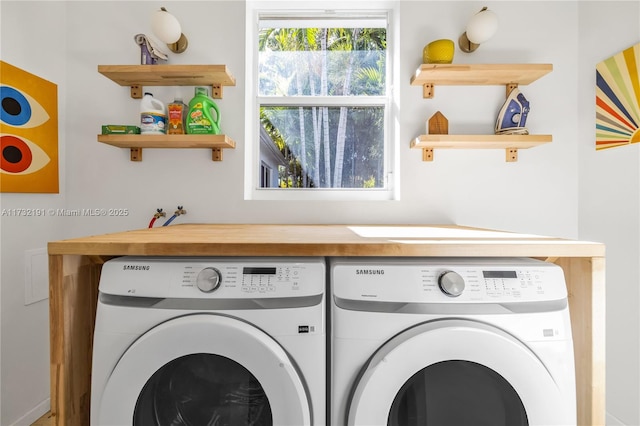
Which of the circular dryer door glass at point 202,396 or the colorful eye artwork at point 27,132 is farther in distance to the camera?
the colorful eye artwork at point 27,132

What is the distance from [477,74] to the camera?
1.66m

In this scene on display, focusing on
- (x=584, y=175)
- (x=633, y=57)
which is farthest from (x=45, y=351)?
(x=633, y=57)

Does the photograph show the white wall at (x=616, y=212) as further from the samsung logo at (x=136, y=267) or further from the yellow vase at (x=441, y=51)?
the samsung logo at (x=136, y=267)

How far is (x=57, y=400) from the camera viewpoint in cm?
98

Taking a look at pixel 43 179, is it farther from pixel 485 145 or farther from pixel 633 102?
pixel 633 102

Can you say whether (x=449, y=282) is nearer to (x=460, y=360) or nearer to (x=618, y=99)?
(x=460, y=360)

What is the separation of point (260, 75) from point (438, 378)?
1849mm

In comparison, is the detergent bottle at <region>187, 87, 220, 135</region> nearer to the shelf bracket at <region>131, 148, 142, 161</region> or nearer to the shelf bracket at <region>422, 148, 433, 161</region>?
the shelf bracket at <region>131, 148, 142, 161</region>

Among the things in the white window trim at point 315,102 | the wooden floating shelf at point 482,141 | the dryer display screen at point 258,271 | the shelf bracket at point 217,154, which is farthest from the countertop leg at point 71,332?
the wooden floating shelf at point 482,141

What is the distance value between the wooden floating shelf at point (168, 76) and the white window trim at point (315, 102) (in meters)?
0.22

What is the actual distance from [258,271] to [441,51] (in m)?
1.45

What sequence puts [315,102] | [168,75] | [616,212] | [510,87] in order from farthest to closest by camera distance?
[315,102] < [510,87] < [168,75] < [616,212]

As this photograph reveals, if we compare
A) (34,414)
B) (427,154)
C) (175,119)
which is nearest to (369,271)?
(427,154)

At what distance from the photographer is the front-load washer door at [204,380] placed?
34.4 inches
